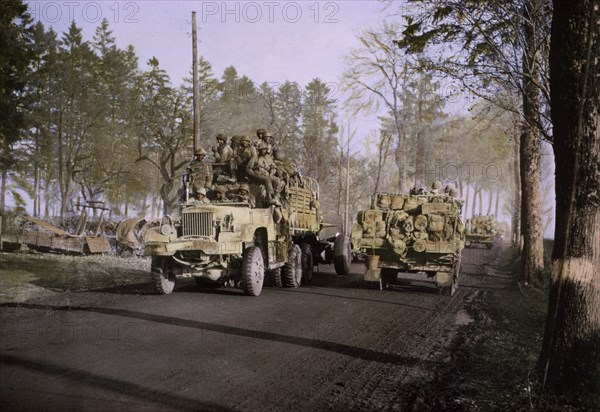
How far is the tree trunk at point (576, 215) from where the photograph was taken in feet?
17.3

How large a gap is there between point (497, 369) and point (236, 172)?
838 centimetres

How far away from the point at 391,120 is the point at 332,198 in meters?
11.7

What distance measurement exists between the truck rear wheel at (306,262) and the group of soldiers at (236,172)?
247 cm

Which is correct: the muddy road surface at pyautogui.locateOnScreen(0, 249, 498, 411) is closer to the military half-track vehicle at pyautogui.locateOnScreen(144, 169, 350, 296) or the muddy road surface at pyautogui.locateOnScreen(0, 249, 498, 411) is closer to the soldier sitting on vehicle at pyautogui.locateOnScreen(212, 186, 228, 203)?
the military half-track vehicle at pyautogui.locateOnScreen(144, 169, 350, 296)

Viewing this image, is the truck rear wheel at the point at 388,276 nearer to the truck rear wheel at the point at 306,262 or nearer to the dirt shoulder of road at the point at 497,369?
the truck rear wheel at the point at 306,262

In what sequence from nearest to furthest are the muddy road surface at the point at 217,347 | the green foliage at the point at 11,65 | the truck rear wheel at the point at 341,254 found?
the muddy road surface at the point at 217,347
the truck rear wheel at the point at 341,254
the green foliage at the point at 11,65

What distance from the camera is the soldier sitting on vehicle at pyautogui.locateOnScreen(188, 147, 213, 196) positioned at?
503 inches

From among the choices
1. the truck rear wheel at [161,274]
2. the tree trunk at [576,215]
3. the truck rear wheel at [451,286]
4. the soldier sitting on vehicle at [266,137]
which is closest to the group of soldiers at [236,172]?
the soldier sitting on vehicle at [266,137]

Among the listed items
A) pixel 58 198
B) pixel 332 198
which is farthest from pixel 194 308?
pixel 58 198

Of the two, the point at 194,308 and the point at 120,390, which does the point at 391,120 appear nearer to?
the point at 194,308

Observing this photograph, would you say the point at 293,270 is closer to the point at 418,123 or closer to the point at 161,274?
the point at 161,274

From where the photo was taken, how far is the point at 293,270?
521 inches

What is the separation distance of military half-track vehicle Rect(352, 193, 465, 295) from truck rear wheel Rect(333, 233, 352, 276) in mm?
2521

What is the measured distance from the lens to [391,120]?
139 ft
